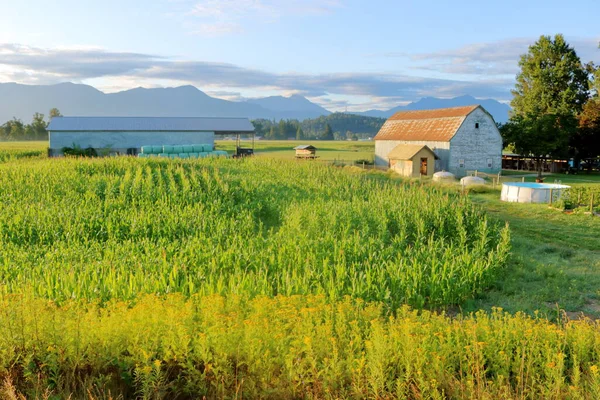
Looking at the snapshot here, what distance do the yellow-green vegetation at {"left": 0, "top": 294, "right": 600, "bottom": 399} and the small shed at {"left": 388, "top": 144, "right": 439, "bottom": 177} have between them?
3198 cm

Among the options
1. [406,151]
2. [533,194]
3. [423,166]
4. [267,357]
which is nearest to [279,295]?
[267,357]

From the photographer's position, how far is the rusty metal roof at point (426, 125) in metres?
39.4

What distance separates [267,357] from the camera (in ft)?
17.5

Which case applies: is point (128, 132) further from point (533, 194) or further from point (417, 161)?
point (533, 194)

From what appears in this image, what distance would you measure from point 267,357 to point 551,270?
806cm

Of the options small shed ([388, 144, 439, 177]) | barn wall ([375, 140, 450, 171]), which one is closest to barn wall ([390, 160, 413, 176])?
small shed ([388, 144, 439, 177])

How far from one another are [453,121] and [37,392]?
38556 mm

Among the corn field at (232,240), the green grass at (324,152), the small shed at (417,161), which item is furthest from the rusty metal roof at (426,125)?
the corn field at (232,240)

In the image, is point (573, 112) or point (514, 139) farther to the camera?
point (573, 112)

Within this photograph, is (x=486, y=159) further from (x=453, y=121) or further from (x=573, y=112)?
(x=573, y=112)

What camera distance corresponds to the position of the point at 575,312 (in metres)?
8.85

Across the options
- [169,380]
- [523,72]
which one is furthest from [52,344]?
[523,72]

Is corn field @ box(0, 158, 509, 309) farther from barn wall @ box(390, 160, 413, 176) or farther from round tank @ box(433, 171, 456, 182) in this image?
barn wall @ box(390, 160, 413, 176)

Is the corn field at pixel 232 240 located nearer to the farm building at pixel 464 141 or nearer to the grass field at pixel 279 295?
the grass field at pixel 279 295
